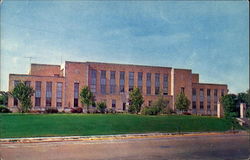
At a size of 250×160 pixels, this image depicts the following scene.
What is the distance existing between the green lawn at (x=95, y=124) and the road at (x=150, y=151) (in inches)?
18.6

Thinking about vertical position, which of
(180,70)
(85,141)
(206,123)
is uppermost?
(180,70)

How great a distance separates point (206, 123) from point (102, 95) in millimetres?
3492

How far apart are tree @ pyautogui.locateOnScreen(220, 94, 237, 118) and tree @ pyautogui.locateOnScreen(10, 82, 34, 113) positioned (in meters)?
5.54

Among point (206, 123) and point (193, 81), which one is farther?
point (206, 123)

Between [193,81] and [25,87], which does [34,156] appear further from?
[193,81]

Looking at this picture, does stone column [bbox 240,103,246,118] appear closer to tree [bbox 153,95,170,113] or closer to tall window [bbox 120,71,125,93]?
tree [bbox 153,95,170,113]

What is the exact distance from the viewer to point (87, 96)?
9.23 meters

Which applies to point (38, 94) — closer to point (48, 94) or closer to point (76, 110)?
point (48, 94)

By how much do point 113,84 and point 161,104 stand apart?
1.63 meters

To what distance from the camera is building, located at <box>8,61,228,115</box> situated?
7.89 m

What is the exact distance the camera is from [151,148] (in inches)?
308

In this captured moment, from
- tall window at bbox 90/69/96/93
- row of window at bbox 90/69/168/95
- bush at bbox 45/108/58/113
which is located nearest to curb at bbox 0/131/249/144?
bush at bbox 45/108/58/113

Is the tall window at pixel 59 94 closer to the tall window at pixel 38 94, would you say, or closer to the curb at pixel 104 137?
the tall window at pixel 38 94

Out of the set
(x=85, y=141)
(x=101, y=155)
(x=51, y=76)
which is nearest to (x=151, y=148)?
(x=101, y=155)
